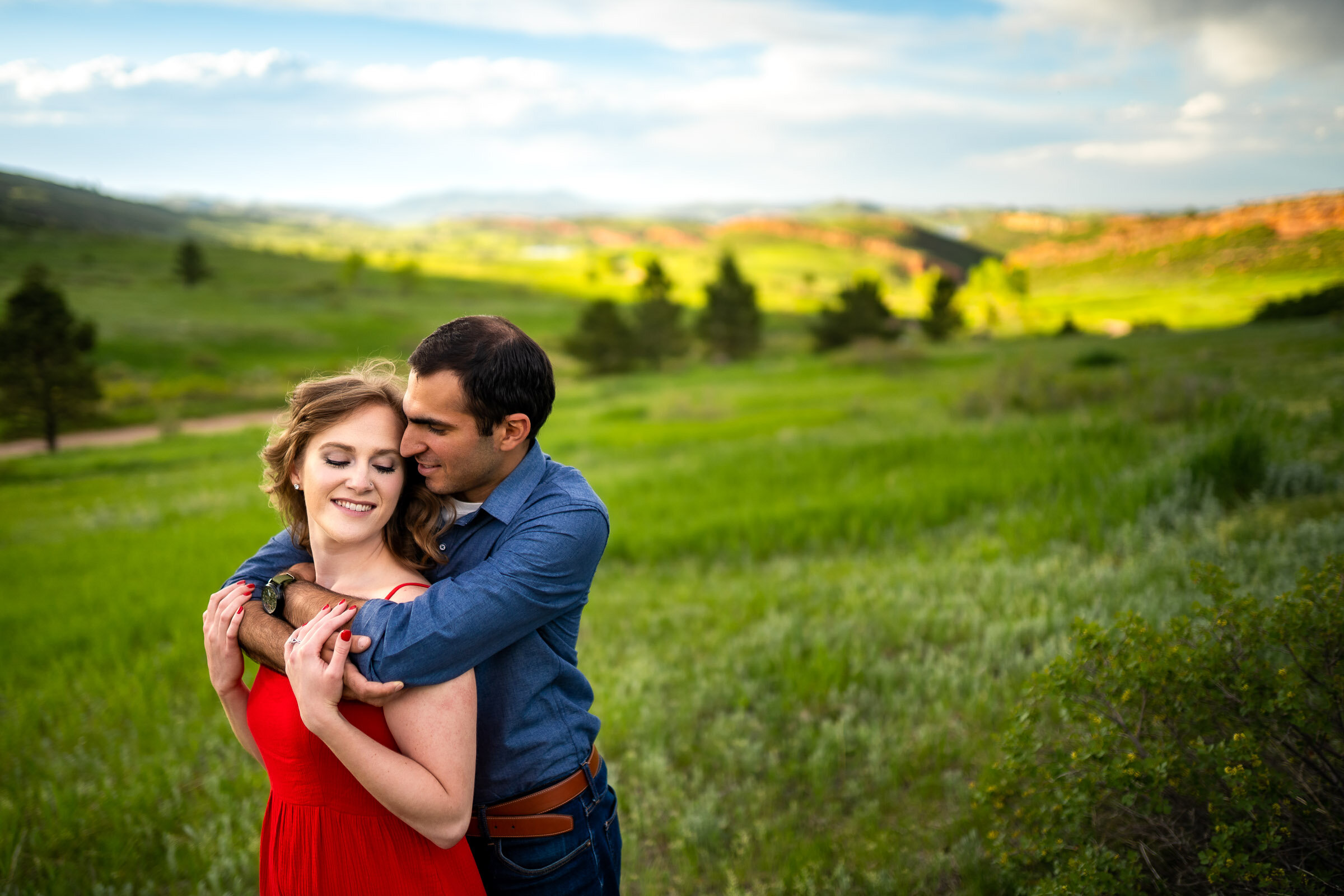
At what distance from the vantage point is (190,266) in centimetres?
7675

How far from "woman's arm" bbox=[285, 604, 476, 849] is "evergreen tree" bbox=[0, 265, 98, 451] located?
35.3m

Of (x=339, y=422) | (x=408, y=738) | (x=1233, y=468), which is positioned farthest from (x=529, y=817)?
(x=1233, y=468)

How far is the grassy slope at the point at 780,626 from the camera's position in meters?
3.98

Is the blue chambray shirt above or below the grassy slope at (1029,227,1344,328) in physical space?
below

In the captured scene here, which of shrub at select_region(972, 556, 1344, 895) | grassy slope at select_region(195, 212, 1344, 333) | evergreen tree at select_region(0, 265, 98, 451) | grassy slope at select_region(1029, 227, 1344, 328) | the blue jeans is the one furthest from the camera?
evergreen tree at select_region(0, 265, 98, 451)

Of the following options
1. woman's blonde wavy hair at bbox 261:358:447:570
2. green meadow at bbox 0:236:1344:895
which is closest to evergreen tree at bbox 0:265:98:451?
green meadow at bbox 0:236:1344:895

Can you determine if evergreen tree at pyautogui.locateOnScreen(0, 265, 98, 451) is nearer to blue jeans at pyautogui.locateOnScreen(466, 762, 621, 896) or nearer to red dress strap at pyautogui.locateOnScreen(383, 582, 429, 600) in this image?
red dress strap at pyautogui.locateOnScreen(383, 582, 429, 600)

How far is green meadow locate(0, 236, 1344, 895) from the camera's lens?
4.00 meters

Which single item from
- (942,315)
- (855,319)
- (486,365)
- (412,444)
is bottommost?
(412,444)

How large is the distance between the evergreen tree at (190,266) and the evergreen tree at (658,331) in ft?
170

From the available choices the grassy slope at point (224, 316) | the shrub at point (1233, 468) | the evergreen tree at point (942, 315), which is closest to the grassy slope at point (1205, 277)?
the shrub at point (1233, 468)

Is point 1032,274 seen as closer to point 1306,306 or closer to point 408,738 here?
point 1306,306

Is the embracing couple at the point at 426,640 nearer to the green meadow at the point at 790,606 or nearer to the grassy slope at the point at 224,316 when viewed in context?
the green meadow at the point at 790,606

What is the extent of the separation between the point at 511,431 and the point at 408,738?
0.90 metres
